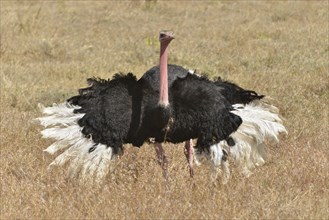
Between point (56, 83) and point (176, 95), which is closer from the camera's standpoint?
point (176, 95)

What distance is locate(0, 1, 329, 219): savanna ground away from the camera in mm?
4723

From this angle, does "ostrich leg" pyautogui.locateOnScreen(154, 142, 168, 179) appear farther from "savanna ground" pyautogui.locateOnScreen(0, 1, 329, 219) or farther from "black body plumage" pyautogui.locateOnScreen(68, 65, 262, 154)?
"black body plumage" pyautogui.locateOnScreen(68, 65, 262, 154)

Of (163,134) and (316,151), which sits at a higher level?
(163,134)

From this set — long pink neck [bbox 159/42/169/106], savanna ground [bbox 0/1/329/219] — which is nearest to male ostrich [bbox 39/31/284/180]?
long pink neck [bbox 159/42/169/106]

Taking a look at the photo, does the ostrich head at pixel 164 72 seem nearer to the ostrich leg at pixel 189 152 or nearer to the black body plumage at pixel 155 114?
the black body plumage at pixel 155 114

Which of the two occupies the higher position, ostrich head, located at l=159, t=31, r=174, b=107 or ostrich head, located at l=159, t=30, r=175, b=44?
ostrich head, located at l=159, t=30, r=175, b=44

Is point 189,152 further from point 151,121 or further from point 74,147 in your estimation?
point 74,147

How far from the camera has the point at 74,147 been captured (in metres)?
5.43

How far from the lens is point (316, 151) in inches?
247

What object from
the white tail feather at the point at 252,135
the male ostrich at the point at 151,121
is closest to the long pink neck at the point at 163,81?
the male ostrich at the point at 151,121

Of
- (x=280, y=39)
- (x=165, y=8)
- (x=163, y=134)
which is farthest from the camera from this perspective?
(x=165, y=8)

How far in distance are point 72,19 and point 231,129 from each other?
11598mm

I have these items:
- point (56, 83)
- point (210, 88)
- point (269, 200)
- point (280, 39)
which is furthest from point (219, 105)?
point (280, 39)

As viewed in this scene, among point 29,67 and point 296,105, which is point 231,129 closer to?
point 296,105
